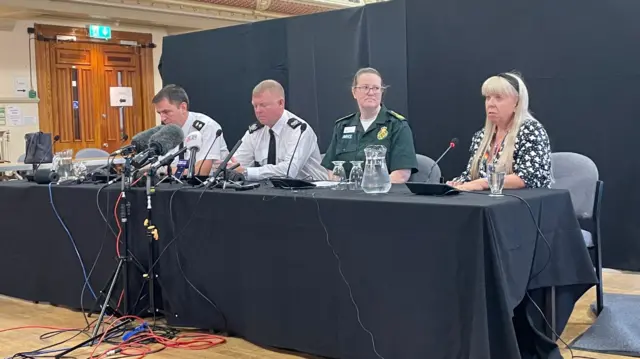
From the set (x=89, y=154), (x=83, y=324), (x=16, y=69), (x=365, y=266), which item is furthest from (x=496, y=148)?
(x=16, y=69)

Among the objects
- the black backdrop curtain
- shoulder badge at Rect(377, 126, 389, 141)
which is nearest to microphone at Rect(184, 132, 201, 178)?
shoulder badge at Rect(377, 126, 389, 141)

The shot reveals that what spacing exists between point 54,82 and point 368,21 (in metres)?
4.84

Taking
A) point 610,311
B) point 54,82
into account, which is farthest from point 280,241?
point 54,82

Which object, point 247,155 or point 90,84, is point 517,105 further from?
point 90,84

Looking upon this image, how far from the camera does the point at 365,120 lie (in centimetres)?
355

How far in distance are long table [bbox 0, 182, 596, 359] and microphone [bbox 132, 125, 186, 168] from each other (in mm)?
160

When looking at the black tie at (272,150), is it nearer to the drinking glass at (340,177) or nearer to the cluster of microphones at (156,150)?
the cluster of microphones at (156,150)

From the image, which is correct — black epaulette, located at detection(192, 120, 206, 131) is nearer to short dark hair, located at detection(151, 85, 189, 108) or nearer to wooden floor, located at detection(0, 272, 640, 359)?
short dark hair, located at detection(151, 85, 189, 108)

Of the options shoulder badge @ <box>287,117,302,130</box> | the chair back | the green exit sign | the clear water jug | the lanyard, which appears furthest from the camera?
the green exit sign

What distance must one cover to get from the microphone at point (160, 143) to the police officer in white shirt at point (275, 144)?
0.51 metres

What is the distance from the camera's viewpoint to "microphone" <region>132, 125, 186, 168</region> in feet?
9.77

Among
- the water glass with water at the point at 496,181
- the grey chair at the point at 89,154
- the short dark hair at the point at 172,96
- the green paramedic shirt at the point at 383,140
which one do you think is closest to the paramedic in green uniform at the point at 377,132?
the green paramedic shirt at the point at 383,140

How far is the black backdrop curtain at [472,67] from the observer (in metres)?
4.16

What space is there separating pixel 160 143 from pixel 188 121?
1.08 m
